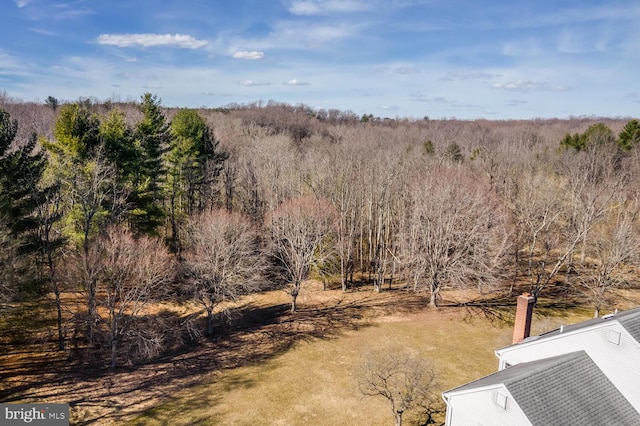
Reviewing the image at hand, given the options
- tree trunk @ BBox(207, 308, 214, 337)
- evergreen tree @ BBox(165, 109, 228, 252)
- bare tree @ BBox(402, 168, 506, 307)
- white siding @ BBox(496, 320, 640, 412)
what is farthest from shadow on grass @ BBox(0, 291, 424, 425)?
white siding @ BBox(496, 320, 640, 412)

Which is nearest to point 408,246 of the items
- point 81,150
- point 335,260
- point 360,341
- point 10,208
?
point 335,260

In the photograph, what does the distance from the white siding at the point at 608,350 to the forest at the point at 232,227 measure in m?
11.6

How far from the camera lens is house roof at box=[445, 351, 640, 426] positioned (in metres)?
12.4

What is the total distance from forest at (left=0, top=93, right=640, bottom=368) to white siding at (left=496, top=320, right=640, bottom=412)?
1161cm

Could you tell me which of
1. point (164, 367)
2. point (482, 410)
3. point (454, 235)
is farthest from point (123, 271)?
point (454, 235)

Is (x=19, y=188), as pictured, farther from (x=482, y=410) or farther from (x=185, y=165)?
(x=482, y=410)

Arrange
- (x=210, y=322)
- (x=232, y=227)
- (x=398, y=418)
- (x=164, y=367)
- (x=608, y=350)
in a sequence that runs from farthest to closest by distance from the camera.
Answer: (x=232, y=227) < (x=210, y=322) < (x=164, y=367) < (x=398, y=418) < (x=608, y=350)

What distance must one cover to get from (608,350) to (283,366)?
51.8 ft

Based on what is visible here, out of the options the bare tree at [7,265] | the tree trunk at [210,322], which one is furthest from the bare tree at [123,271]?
the bare tree at [7,265]

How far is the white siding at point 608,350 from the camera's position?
14.1 meters

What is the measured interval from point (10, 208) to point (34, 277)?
3858mm

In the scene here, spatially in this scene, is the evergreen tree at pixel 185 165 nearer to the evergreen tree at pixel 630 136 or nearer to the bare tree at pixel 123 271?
the bare tree at pixel 123 271

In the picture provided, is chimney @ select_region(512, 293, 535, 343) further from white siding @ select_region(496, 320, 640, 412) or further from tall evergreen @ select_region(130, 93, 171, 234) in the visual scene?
tall evergreen @ select_region(130, 93, 171, 234)

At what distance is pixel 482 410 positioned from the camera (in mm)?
13648
